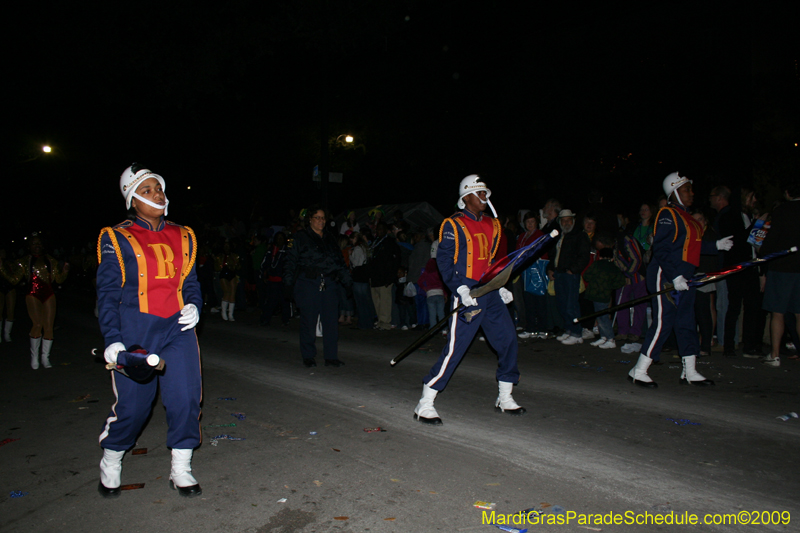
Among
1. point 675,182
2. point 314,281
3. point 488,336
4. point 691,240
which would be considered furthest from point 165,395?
point 675,182

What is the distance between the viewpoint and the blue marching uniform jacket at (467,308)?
549cm

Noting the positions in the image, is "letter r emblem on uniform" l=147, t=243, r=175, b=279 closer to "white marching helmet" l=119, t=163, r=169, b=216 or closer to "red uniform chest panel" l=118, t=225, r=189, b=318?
"red uniform chest panel" l=118, t=225, r=189, b=318

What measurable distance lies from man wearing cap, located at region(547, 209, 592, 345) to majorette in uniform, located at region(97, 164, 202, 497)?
689cm

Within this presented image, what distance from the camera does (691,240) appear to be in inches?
256

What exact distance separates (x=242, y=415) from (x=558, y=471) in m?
3.13

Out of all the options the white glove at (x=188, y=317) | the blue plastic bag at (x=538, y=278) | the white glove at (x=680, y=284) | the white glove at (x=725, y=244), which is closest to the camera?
→ the white glove at (x=188, y=317)

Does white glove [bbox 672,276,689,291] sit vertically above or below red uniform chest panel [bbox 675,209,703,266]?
below

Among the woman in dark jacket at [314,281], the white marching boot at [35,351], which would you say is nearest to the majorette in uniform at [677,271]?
the woman in dark jacket at [314,281]

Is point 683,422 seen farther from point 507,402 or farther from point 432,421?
point 432,421

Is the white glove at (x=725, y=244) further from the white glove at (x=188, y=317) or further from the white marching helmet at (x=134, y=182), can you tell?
the white marching helmet at (x=134, y=182)

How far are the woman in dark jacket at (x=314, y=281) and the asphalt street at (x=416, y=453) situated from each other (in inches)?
22.4

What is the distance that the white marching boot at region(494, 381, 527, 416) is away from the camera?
5.71 meters

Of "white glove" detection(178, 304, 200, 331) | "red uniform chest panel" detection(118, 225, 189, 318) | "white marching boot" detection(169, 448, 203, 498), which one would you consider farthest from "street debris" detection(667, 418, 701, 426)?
"red uniform chest panel" detection(118, 225, 189, 318)

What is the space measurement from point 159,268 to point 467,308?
2.71 m
